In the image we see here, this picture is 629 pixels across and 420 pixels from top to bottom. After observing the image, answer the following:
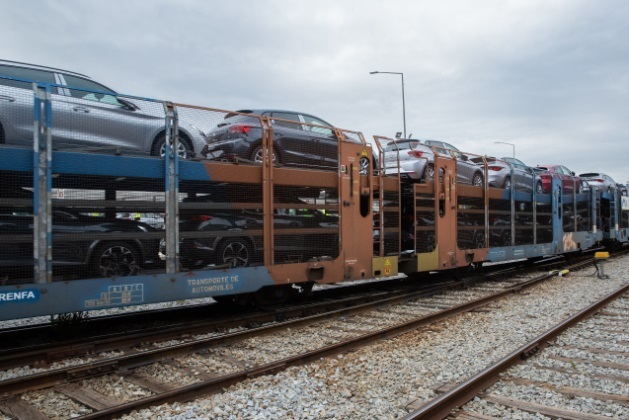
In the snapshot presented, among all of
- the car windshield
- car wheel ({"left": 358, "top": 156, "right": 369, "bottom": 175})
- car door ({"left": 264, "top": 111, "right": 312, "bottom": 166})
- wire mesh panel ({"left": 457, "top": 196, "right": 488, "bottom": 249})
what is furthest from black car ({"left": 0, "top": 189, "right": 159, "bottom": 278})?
wire mesh panel ({"left": 457, "top": 196, "right": 488, "bottom": 249})

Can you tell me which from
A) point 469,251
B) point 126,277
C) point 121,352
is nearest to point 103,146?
point 126,277

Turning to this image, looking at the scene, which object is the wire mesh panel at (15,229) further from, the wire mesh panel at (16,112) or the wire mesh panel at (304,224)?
the wire mesh panel at (304,224)

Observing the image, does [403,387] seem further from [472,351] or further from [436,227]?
[436,227]

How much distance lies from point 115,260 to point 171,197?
3.28ft

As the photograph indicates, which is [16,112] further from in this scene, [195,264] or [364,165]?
[364,165]

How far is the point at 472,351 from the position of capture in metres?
6.10

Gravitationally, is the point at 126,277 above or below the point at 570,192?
below

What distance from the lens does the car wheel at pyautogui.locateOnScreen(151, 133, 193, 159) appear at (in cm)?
628

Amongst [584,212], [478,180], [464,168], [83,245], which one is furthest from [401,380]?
[584,212]

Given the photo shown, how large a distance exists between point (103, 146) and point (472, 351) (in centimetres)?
511

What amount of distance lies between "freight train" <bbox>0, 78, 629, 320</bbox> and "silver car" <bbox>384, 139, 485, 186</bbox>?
8.7 inches

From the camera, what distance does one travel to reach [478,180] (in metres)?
12.4

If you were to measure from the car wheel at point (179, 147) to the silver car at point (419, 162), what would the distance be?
15.0ft

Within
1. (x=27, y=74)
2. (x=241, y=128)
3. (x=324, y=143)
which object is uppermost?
(x=27, y=74)
